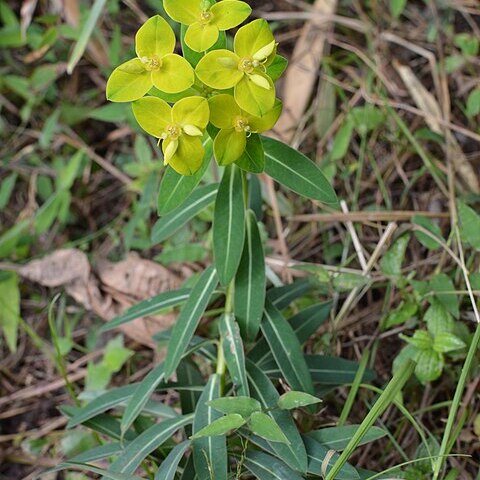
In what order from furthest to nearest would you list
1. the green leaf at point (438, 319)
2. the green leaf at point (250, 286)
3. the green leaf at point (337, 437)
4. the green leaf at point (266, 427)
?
the green leaf at point (438, 319) → the green leaf at point (250, 286) → the green leaf at point (337, 437) → the green leaf at point (266, 427)

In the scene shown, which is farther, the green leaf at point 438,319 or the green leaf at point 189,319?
the green leaf at point 438,319

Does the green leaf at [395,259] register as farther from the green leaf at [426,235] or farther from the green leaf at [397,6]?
the green leaf at [397,6]

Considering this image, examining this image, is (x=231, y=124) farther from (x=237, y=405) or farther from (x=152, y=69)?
(x=237, y=405)

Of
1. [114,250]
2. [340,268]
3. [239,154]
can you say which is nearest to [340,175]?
[340,268]

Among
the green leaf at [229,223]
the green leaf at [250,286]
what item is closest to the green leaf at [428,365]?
the green leaf at [250,286]

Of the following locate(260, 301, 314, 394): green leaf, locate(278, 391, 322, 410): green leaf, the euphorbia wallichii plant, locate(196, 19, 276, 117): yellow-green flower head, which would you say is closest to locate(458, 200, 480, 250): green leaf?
the euphorbia wallichii plant

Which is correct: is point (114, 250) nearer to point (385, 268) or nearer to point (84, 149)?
point (84, 149)
